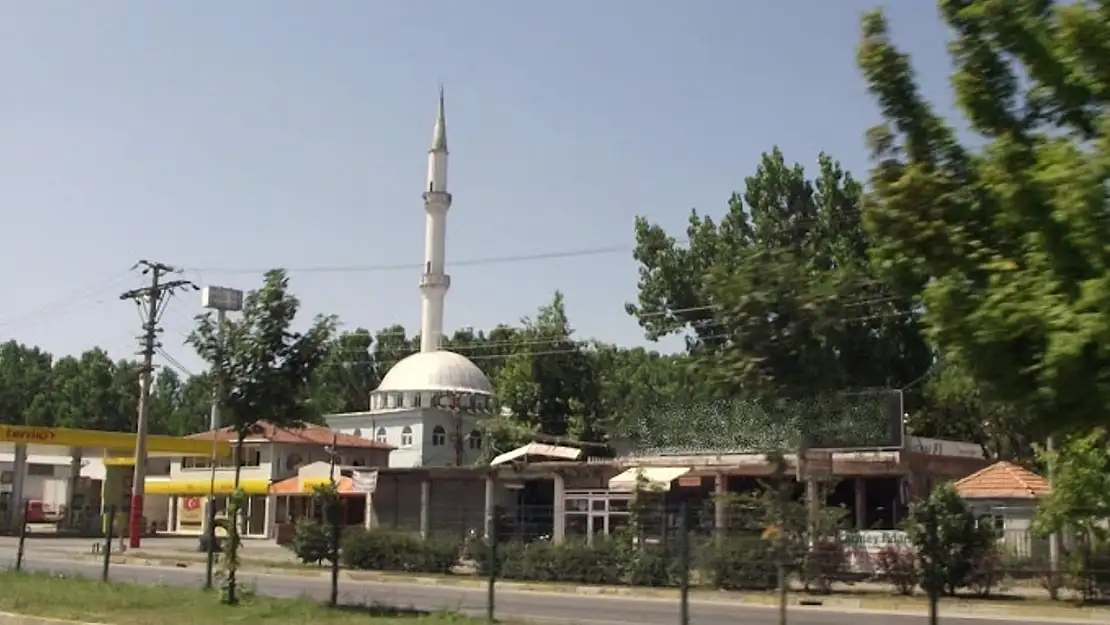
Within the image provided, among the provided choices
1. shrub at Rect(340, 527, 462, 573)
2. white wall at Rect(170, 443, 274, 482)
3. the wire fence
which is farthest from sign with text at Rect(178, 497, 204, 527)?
shrub at Rect(340, 527, 462, 573)

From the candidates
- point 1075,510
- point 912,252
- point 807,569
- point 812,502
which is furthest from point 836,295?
point 812,502

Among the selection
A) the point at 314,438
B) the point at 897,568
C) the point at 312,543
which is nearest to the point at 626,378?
the point at 314,438

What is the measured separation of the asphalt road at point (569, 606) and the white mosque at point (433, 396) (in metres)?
44.8

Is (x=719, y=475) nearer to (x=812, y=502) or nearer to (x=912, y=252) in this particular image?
(x=812, y=502)

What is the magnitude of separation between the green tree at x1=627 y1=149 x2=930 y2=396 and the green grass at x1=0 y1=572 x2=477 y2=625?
6388 mm

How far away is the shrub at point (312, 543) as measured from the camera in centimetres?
3741

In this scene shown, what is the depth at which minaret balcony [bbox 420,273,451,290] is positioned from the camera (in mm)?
78000

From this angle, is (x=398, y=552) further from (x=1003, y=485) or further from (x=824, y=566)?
(x=1003, y=485)

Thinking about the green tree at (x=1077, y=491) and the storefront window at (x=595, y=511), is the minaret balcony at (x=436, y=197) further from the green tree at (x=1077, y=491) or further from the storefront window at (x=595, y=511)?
the green tree at (x=1077, y=491)

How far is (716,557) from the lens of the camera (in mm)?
24906

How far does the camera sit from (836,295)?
35.8 feet

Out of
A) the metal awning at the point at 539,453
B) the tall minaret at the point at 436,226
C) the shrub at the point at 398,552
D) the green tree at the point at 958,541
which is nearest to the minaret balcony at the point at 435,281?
the tall minaret at the point at 436,226

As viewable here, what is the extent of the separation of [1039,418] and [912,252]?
61.7 inches

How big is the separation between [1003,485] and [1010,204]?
96.6ft
